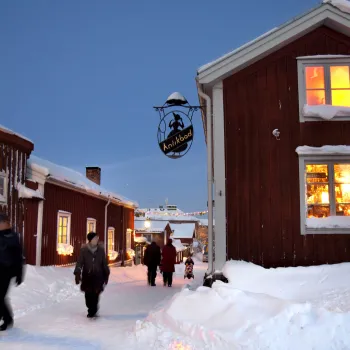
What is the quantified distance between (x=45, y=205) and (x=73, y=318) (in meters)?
7.92

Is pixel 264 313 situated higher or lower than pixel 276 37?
lower

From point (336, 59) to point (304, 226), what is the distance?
3.78 meters

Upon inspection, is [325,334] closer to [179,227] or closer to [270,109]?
[270,109]

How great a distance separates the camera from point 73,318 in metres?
8.47

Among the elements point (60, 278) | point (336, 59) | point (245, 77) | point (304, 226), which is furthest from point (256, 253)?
point (60, 278)

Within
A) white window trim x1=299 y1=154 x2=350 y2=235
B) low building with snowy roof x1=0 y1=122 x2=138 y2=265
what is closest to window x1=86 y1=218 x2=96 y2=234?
low building with snowy roof x1=0 y1=122 x2=138 y2=265

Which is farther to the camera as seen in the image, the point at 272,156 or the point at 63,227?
the point at 63,227

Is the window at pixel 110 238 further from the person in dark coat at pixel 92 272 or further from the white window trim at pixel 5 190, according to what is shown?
the person in dark coat at pixel 92 272

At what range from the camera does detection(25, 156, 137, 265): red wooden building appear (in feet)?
49.4

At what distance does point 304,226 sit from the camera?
973cm

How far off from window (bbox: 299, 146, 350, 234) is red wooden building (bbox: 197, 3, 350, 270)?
0.02 meters

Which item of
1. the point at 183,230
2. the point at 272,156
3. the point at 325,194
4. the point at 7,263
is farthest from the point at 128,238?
the point at 183,230

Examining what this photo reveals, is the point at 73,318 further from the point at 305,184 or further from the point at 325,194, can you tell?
the point at 325,194

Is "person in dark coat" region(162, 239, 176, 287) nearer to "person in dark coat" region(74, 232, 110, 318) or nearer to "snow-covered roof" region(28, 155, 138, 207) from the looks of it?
"snow-covered roof" region(28, 155, 138, 207)
